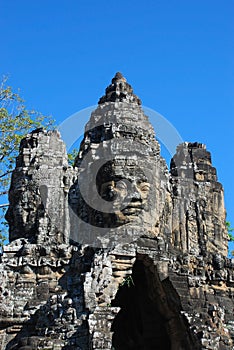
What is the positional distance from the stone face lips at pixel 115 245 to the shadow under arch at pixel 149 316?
3cm

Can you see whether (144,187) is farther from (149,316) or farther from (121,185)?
(149,316)

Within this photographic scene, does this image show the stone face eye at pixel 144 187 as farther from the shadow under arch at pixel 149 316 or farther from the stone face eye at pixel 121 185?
the shadow under arch at pixel 149 316

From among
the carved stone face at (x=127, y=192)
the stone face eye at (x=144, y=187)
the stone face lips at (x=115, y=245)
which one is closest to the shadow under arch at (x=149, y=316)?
the stone face lips at (x=115, y=245)

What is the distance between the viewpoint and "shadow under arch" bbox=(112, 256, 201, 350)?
1312cm

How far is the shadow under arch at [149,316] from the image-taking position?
517 inches

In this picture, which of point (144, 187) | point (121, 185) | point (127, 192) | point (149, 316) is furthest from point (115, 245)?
point (149, 316)

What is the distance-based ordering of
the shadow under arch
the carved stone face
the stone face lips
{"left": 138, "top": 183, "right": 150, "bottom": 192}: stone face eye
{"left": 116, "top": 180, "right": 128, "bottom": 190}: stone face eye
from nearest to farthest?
the stone face lips
the shadow under arch
the carved stone face
{"left": 116, "top": 180, "right": 128, "bottom": 190}: stone face eye
{"left": 138, "top": 183, "right": 150, "bottom": 192}: stone face eye

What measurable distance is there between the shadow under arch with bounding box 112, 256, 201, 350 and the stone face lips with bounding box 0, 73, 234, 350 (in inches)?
1.1

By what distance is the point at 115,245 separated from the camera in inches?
511

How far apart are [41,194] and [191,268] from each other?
13.6ft

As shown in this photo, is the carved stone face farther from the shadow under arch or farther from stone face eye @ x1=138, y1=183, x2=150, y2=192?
the shadow under arch

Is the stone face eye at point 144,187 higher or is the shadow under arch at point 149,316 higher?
the stone face eye at point 144,187

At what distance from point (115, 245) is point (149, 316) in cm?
280

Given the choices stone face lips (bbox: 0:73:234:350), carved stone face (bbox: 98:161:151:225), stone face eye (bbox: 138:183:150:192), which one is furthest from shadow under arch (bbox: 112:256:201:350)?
stone face eye (bbox: 138:183:150:192)
